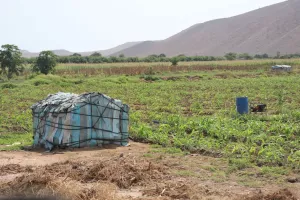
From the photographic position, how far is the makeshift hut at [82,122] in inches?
396

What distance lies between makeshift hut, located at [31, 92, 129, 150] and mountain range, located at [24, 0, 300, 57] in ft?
311

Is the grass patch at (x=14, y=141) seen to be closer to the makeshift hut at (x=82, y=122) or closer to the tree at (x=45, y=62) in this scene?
the makeshift hut at (x=82, y=122)

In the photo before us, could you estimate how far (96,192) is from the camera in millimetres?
6102

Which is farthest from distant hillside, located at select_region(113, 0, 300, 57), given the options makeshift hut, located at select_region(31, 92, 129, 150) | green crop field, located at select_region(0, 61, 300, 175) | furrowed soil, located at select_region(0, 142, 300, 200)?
furrowed soil, located at select_region(0, 142, 300, 200)

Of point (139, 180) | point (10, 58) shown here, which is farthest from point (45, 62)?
point (139, 180)

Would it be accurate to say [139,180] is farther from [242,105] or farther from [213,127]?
[242,105]

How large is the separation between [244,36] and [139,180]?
128945mm

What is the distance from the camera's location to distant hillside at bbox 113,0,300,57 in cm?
10938

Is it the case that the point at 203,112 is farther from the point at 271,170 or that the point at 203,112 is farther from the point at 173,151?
the point at 271,170

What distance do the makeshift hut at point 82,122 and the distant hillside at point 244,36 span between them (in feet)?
311

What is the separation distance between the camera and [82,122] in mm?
10062

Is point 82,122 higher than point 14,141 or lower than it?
higher

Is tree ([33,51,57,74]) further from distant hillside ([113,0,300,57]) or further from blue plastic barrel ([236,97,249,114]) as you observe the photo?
distant hillside ([113,0,300,57])

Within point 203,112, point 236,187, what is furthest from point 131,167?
point 203,112
